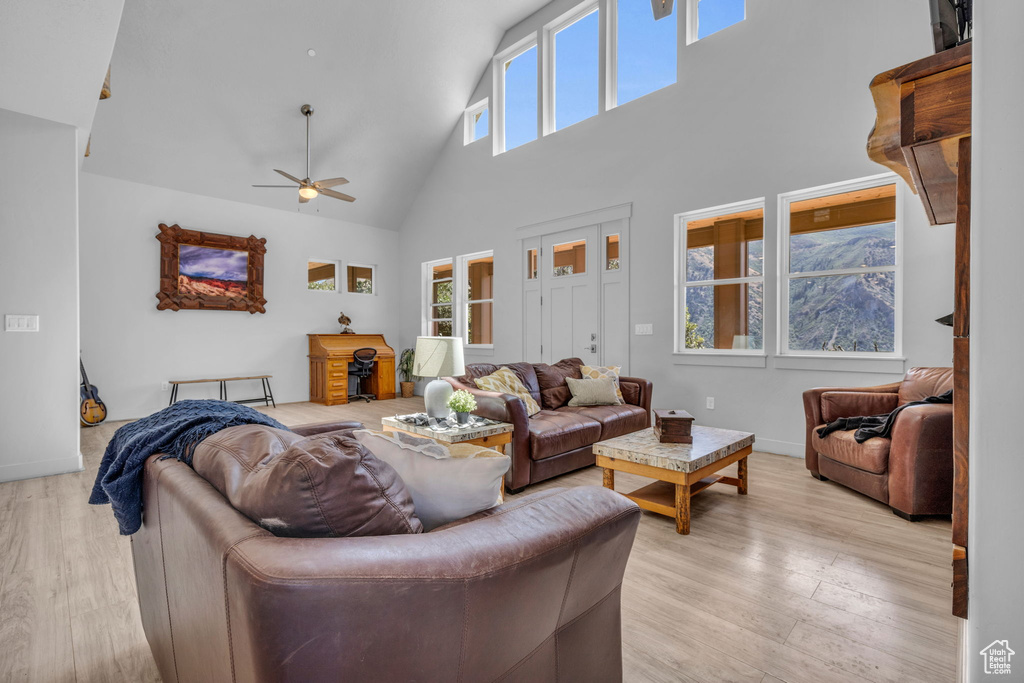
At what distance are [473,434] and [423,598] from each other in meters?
2.22

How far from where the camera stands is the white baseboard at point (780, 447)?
4.00 meters

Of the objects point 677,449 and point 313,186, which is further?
point 313,186

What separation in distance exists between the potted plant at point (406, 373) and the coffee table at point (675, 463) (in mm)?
5545

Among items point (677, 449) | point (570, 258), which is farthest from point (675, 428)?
point (570, 258)

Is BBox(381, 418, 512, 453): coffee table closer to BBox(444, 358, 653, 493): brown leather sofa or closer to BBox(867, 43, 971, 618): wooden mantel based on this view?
BBox(444, 358, 653, 493): brown leather sofa

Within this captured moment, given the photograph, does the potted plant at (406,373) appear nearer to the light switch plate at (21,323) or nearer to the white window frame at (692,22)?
the light switch plate at (21,323)

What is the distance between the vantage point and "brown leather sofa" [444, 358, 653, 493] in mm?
3229

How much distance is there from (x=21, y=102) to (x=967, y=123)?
495cm

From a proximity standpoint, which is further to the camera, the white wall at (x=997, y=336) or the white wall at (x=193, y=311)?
the white wall at (x=193, y=311)

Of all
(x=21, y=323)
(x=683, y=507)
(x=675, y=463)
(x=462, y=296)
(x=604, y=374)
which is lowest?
(x=683, y=507)

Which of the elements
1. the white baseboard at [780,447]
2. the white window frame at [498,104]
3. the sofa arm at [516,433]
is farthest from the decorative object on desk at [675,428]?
the white window frame at [498,104]

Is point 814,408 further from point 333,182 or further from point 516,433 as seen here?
point 333,182

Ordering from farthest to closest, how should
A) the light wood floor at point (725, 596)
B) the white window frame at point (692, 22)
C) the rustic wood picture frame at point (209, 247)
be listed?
the rustic wood picture frame at point (209, 247) < the white window frame at point (692, 22) < the light wood floor at point (725, 596)

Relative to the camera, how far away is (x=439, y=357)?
295 centimetres
